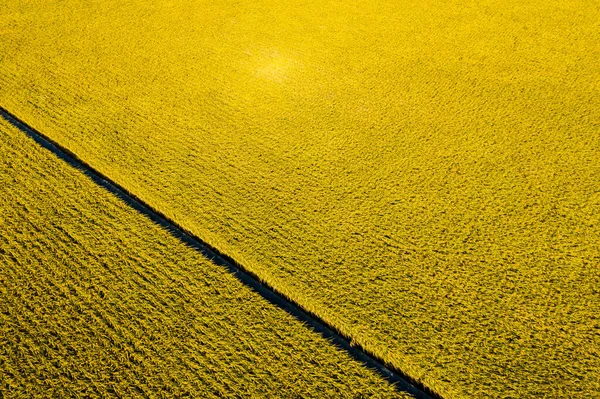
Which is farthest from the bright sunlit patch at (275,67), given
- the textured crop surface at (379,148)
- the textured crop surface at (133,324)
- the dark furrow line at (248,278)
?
the textured crop surface at (133,324)

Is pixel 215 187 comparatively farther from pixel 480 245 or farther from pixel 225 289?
pixel 480 245

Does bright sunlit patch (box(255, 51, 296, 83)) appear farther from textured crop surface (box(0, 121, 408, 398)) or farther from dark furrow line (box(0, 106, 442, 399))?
textured crop surface (box(0, 121, 408, 398))

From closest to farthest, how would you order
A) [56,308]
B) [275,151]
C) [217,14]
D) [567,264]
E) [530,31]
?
[56,308], [567,264], [275,151], [530,31], [217,14]

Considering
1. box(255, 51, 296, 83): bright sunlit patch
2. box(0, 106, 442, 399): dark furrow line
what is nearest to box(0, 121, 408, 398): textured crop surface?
box(0, 106, 442, 399): dark furrow line

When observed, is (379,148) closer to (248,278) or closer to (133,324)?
(248,278)

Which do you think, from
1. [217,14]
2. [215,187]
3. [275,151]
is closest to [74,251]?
[215,187]

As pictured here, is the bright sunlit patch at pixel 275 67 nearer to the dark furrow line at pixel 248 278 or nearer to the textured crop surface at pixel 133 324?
the dark furrow line at pixel 248 278
